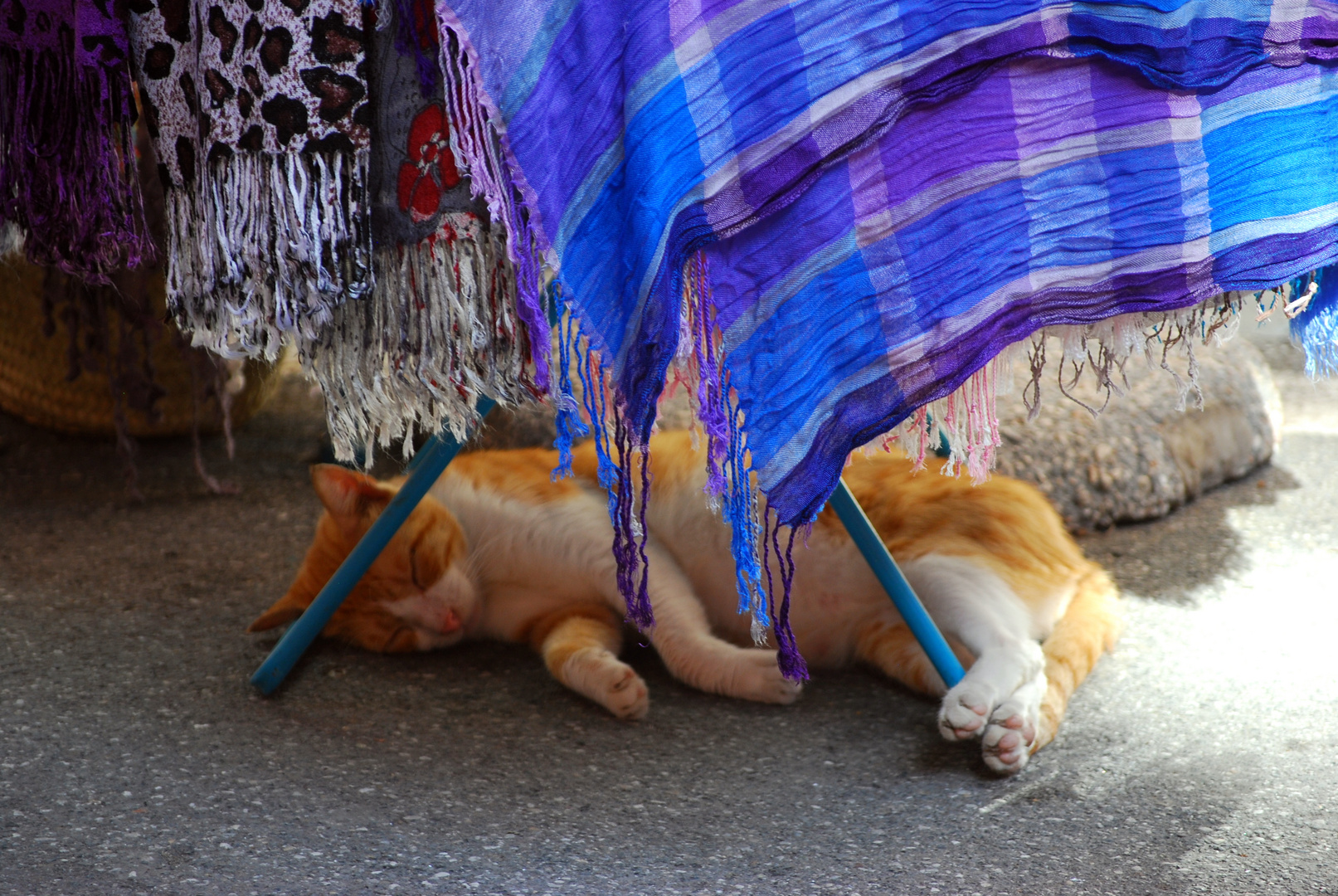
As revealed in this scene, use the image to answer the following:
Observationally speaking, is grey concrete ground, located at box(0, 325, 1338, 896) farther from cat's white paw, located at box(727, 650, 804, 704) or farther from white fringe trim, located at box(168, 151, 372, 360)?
white fringe trim, located at box(168, 151, 372, 360)

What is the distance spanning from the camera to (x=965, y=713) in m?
1.29

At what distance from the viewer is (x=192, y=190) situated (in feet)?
3.32

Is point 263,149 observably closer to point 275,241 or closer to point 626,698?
point 275,241

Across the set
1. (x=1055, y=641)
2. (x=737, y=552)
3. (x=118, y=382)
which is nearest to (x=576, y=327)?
(x=737, y=552)

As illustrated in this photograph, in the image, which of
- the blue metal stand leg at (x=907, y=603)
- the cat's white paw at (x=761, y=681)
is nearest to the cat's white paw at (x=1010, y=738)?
the blue metal stand leg at (x=907, y=603)

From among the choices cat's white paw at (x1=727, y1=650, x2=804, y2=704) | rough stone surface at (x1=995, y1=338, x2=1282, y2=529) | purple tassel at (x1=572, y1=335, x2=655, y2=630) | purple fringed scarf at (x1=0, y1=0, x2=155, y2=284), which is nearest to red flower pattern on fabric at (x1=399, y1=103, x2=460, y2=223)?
purple tassel at (x1=572, y1=335, x2=655, y2=630)

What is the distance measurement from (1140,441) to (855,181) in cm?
164

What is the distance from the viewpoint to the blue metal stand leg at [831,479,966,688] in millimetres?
1396

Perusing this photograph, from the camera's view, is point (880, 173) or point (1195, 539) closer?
point (880, 173)

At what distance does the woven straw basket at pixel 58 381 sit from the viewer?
2467 mm

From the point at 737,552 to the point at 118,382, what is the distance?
Answer: 3.16 ft

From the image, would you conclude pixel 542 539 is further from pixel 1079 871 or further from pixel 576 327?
pixel 1079 871

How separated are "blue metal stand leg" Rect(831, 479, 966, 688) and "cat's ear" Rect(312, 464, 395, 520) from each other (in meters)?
0.74

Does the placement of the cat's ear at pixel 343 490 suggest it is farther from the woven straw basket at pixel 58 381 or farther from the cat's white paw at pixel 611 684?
the woven straw basket at pixel 58 381
